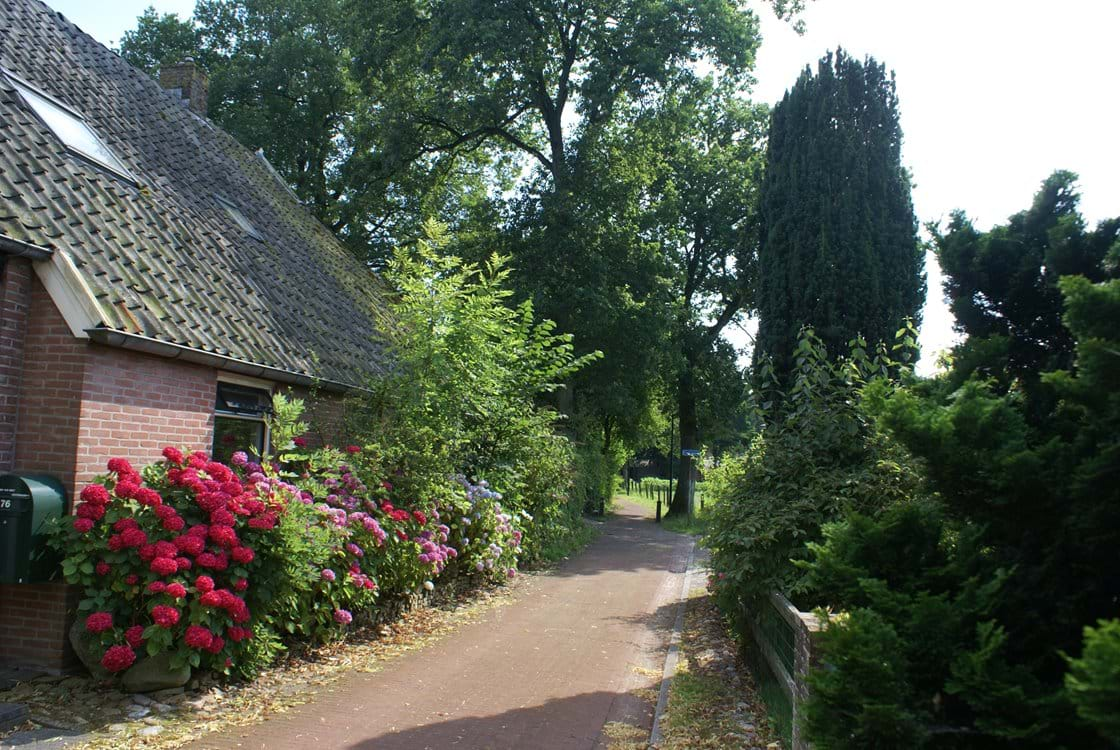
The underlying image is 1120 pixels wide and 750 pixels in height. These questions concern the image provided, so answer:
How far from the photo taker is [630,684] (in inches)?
288

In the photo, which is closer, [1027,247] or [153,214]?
[1027,247]

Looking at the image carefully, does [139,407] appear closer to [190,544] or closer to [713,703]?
[190,544]

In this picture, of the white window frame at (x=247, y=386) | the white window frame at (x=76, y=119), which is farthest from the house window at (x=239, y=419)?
the white window frame at (x=76, y=119)

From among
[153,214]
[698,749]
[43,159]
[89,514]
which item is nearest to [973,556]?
[698,749]

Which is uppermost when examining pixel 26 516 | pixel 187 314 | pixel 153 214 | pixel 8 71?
pixel 8 71

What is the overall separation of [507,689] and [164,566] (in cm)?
298

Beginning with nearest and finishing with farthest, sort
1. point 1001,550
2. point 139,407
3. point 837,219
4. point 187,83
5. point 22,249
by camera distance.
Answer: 1. point 1001,550
2. point 22,249
3. point 139,407
4. point 837,219
5. point 187,83

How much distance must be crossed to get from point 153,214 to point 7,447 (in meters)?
3.64

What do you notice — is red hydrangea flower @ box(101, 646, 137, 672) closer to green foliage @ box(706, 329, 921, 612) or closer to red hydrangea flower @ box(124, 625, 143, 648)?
red hydrangea flower @ box(124, 625, 143, 648)

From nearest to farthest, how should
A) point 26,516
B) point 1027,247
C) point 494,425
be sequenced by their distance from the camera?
1. point 1027,247
2. point 26,516
3. point 494,425

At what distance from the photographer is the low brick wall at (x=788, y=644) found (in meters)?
4.58

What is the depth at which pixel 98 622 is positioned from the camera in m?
5.70

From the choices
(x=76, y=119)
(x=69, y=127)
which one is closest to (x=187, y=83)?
(x=76, y=119)

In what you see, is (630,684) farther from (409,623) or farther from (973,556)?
(973,556)
